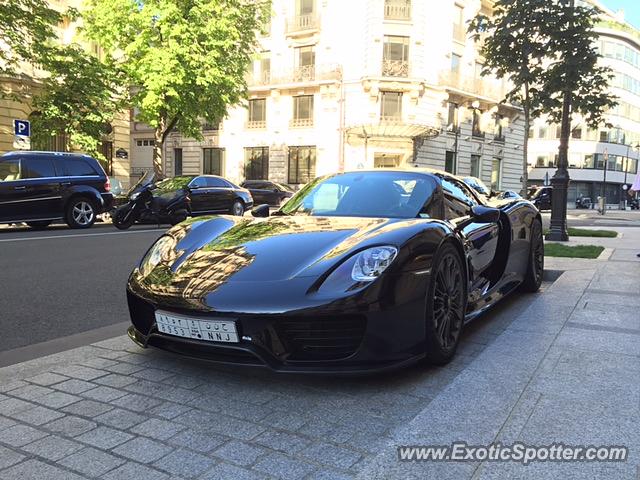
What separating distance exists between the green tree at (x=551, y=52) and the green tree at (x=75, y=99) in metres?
12.6

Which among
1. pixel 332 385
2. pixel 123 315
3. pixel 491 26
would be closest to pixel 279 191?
pixel 491 26

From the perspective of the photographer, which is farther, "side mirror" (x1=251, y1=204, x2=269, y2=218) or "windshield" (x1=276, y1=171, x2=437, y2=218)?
"side mirror" (x1=251, y1=204, x2=269, y2=218)

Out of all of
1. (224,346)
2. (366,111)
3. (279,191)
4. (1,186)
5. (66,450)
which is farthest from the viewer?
(366,111)

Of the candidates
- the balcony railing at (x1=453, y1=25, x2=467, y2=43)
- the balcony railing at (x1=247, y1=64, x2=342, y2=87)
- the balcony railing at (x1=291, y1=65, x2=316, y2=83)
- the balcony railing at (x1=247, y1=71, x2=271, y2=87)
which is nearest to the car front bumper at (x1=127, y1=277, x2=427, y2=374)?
the balcony railing at (x1=247, y1=64, x2=342, y2=87)

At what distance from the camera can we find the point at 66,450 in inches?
87.6

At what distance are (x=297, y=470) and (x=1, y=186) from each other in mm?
12774

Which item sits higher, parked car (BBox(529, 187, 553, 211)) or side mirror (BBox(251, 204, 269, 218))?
side mirror (BBox(251, 204, 269, 218))

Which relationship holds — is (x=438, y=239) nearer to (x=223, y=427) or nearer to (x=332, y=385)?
(x=332, y=385)

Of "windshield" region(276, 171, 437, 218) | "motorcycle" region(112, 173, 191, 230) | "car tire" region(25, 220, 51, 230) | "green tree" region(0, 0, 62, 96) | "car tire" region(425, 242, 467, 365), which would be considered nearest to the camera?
"car tire" region(425, 242, 467, 365)

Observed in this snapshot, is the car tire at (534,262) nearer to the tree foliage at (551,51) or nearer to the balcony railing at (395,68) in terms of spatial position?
the tree foliage at (551,51)

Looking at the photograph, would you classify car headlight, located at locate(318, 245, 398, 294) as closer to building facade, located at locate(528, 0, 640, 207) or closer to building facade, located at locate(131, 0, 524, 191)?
building facade, located at locate(131, 0, 524, 191)

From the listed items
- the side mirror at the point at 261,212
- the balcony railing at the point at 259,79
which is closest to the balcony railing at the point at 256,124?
the balcony railing at the point at 259,79

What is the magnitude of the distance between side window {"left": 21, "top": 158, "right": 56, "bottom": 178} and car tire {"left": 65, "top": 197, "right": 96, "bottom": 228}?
2.81 ft

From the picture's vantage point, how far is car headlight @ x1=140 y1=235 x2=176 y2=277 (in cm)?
342
